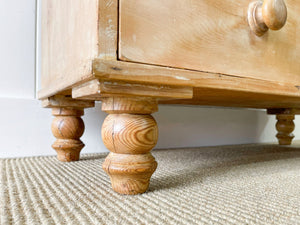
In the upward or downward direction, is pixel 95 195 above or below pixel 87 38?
below

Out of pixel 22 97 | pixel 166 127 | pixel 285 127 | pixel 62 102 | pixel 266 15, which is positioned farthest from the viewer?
pixel 285 127

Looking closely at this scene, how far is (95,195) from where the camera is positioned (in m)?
0.44

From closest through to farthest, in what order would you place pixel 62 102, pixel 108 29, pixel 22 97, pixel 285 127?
pixel 108 29 → pixel 62 102 → pixel 22 97 → pixel 285 127

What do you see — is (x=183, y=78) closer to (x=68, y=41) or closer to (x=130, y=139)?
(x=130, y=139)

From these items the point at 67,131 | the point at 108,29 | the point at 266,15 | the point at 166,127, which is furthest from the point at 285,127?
the point at 108,29

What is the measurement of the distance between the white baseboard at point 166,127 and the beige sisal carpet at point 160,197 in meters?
0.18

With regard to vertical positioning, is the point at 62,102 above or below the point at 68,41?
below

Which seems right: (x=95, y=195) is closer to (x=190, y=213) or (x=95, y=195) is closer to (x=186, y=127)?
(x=190, y=213)

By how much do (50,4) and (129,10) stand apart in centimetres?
39

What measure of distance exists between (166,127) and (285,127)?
598 mm

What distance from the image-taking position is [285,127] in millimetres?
1231

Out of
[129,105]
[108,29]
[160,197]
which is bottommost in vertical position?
[160,197]

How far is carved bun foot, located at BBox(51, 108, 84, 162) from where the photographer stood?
69 cm

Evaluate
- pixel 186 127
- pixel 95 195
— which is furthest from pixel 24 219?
pixel 186 127
